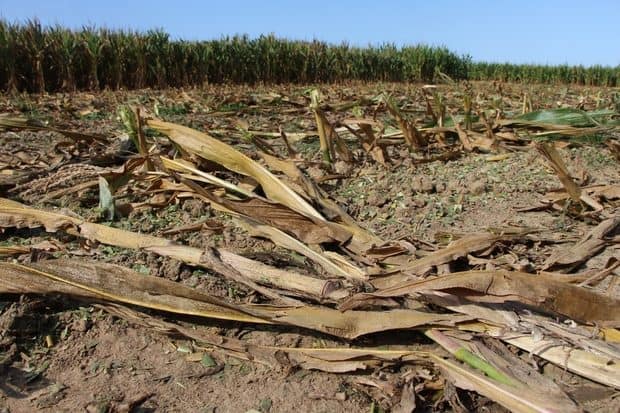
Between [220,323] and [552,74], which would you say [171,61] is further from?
[552,74]

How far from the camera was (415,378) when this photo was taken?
1303 mm

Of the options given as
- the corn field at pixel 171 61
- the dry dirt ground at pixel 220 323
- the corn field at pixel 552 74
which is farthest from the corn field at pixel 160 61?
the dry dirt ground at pixel 220 323

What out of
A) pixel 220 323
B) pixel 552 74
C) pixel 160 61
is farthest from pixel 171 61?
pixel 552 74

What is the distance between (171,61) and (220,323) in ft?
47.2

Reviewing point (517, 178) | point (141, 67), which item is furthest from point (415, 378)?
point (141, 67)

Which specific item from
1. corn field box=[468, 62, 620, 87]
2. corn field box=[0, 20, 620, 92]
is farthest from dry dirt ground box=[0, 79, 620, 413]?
corn field box=[468, 62, 620, 87]

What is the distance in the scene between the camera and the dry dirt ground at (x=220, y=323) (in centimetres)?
129

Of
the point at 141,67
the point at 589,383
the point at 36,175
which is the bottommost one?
the point at 589,383

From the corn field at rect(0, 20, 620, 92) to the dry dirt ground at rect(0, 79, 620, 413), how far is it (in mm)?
10097

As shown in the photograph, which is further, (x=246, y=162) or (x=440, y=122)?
(x=440, y=122)

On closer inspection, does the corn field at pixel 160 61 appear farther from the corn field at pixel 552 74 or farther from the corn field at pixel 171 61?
the corn field at pixel 552 74

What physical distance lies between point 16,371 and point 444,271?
1167 mm

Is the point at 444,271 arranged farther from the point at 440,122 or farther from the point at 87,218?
the point at 440,122

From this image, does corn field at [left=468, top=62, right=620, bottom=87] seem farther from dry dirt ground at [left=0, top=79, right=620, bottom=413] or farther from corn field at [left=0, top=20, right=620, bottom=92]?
dry dirt ground at [left=0, top=79, right=620, bottom=413]
